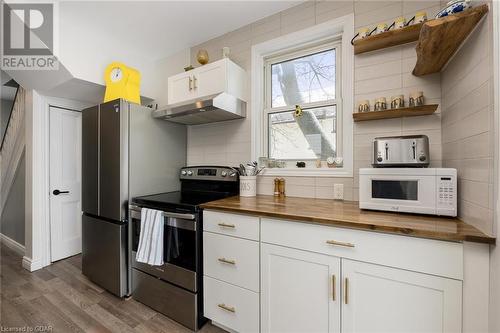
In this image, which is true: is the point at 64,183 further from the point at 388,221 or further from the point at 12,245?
the point at 388,221

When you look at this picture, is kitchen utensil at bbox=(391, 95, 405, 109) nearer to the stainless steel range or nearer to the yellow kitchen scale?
the stainless steel range

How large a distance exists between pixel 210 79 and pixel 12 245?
12.2 feet

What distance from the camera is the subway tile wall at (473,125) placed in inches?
34.9

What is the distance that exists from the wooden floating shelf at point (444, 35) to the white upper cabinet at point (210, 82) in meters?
1.41

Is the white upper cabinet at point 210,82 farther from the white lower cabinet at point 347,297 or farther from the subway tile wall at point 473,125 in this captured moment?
the subway tile wall at point 473,125

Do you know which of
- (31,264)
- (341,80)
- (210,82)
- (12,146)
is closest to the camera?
(341,80)

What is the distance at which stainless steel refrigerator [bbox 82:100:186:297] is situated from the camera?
74.9 inches

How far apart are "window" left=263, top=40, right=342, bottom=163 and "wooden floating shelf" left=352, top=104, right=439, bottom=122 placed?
25 cm

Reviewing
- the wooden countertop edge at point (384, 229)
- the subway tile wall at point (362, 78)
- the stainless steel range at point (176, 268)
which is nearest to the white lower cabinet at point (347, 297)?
the wooden countertop edge at point (384, 229)

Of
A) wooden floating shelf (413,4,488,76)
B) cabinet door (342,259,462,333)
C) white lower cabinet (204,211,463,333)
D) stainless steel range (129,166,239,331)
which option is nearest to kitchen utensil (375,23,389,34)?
wooden floating shelf (413,4,488,76)

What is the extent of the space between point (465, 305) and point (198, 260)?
1440 millimetres

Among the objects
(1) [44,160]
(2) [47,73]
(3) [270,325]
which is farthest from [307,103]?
(1) [44,160]
